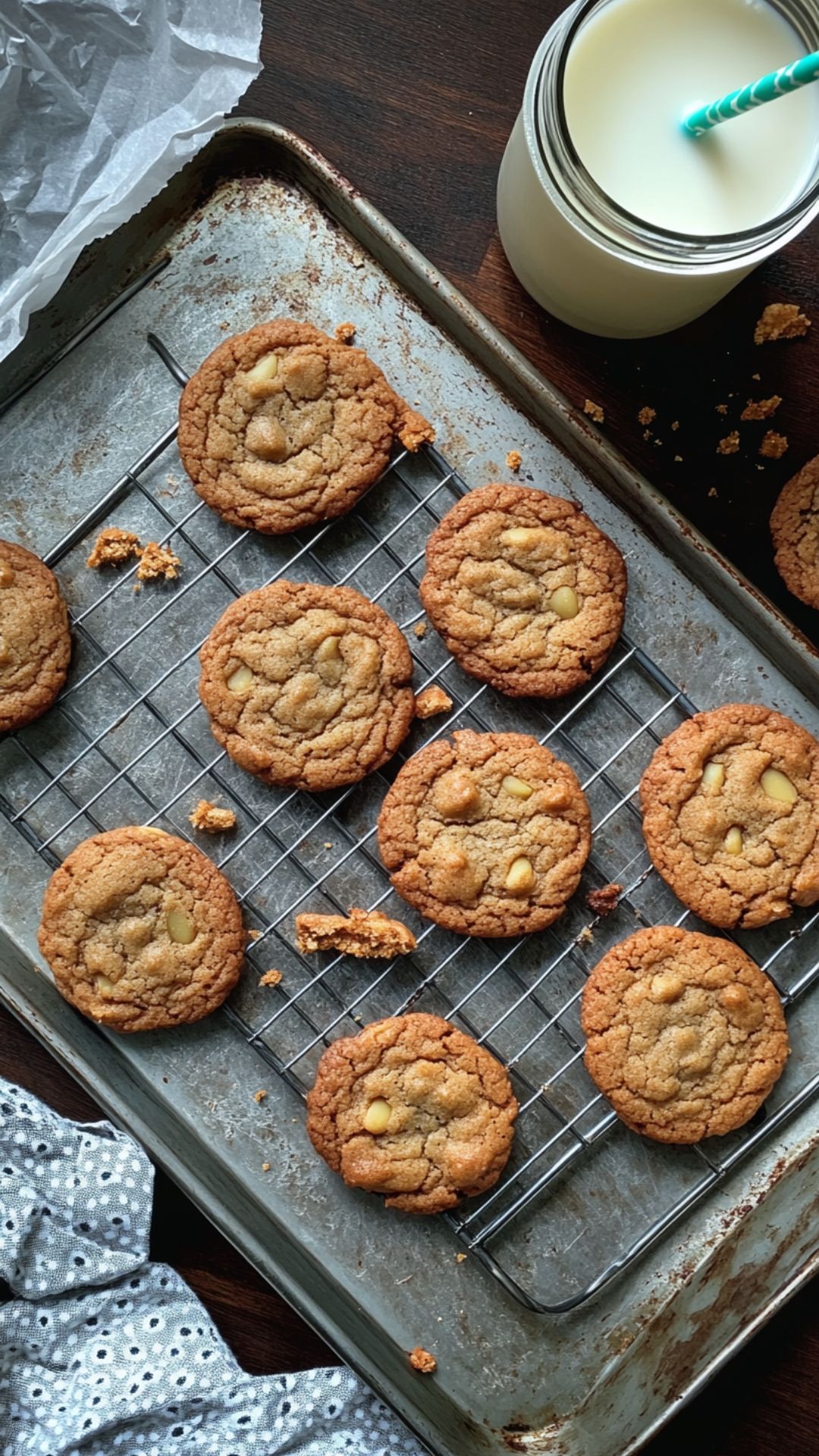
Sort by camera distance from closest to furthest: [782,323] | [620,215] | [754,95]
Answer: [754,95]
[620,215]
[782,323]

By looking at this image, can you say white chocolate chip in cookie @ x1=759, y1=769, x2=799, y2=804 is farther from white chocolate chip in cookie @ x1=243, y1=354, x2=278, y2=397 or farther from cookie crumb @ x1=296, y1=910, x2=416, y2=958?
white chocolate chip in cookie @ x1=243, y1=354, x2=278, y2=397

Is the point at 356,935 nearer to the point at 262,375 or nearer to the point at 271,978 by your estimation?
the point at 271,978

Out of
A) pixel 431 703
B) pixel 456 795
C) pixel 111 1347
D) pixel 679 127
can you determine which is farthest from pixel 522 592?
pixel 111 1347

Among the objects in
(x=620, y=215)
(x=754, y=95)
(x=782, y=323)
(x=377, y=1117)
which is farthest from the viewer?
(x=782, y=323)

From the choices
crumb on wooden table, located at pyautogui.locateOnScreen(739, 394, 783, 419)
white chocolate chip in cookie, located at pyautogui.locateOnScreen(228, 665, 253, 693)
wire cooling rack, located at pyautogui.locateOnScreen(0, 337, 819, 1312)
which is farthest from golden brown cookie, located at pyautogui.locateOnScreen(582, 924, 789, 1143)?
crumb on wooden table, located at pyautogui.locateOnScreen(739, 394, 783, 419)

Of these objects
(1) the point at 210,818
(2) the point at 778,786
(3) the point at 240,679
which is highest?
(3) the point at 240,679
